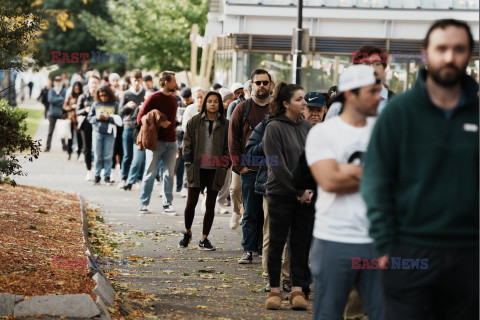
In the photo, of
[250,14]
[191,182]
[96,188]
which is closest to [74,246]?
[191,182]

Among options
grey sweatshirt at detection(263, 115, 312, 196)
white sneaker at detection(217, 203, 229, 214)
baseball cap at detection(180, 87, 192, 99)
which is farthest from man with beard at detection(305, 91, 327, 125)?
baseball cap at detection(180, 87, 192, 99)

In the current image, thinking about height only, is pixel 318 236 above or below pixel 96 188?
above

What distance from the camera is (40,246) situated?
1014 centimetres

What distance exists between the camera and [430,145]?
4.46m

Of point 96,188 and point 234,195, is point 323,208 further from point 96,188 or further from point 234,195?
point 96,188

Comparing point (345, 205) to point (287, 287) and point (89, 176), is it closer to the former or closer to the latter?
point (287, 287)

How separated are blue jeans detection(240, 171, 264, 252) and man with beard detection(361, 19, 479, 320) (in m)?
6.40

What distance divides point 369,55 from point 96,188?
41.9ft

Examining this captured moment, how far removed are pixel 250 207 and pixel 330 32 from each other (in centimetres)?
1672

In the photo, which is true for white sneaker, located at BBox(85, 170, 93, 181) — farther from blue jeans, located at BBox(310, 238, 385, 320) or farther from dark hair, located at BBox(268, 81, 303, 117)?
blue jeans, located at BBox(310, 238, 385, 320)

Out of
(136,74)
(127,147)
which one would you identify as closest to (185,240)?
(136,74)

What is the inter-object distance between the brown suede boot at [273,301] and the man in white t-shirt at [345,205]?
320 centimetres

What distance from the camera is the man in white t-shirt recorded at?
5215 millimetres

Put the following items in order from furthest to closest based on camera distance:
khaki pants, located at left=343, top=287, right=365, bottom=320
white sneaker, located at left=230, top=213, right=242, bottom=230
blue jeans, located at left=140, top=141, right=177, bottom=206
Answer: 1. blue jeans, located at left=140, top=141, right=177, bottom=206
2. white sneaker, located at left=230, top=213, right=242, bottom=230
3. khaki pants, located at left=343, top=287, right=365, bottom=320
